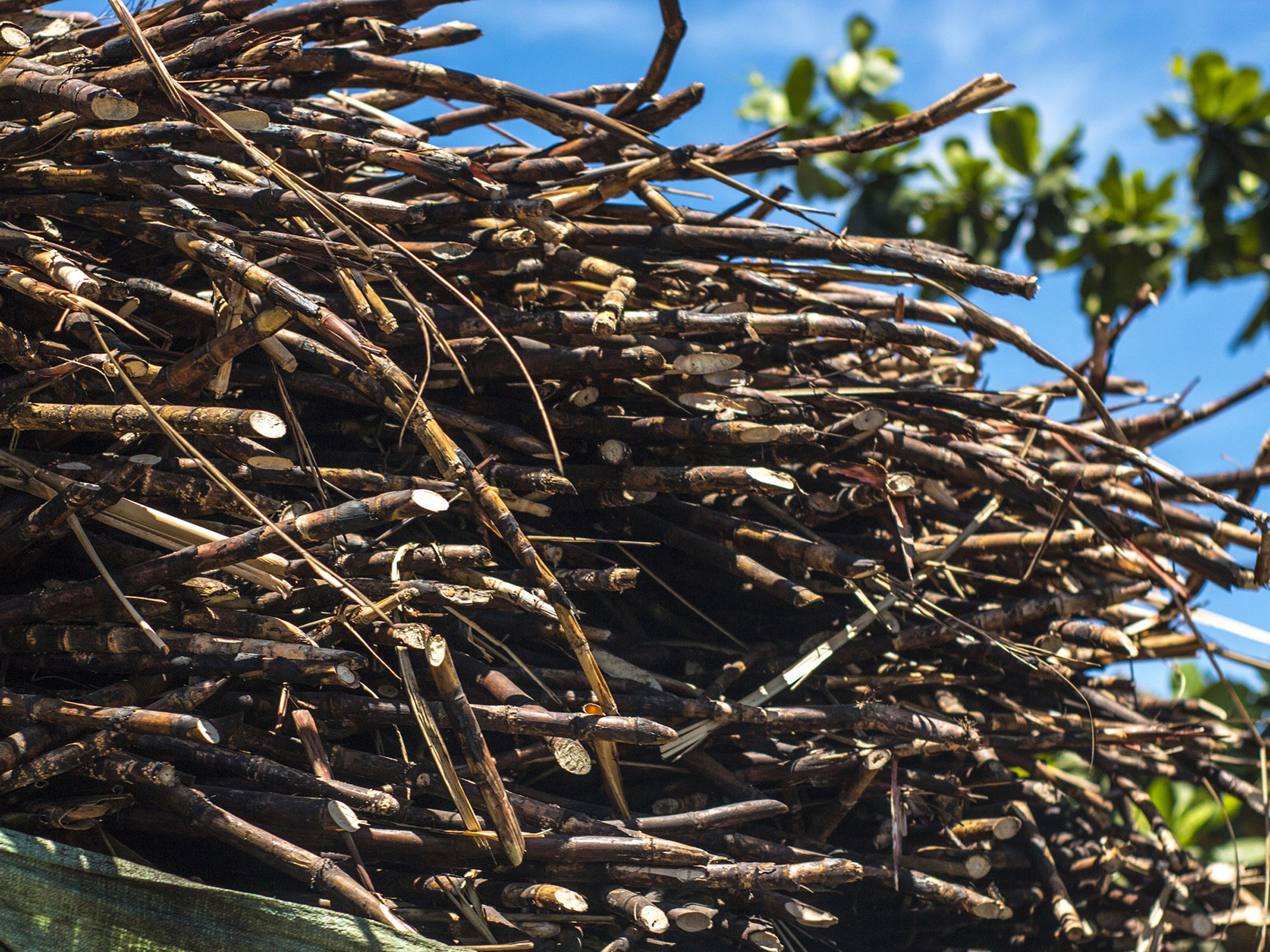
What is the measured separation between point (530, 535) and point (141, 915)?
493 mm

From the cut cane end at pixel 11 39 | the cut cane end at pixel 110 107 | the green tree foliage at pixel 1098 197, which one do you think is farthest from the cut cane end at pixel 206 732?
the green tree foliage at pixel 1098 197

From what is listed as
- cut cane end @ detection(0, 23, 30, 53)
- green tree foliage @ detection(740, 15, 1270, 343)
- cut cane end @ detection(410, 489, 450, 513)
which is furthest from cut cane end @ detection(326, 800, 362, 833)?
green tree foliage @ detection(740, 15, 1270, 343)

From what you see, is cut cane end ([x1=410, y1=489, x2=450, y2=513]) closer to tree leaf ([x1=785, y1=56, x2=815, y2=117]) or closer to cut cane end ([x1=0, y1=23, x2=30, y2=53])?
cut cane end ([x1=0, y1=23, x2=30, y2=53])

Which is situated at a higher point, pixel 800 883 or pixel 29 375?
pixel 29 375

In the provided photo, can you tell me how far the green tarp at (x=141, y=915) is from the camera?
819 mm

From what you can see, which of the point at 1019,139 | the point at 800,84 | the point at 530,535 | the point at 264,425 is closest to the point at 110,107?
the point at 264,425

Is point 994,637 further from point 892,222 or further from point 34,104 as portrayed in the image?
point 892,222

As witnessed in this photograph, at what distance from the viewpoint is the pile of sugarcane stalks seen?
0.91 metres

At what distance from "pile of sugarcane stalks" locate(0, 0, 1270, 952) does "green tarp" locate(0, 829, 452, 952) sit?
0.04 metres

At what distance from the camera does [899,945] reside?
1282 millimetres

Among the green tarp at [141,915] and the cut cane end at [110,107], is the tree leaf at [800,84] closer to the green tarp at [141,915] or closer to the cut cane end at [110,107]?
the cut cane end at [110,107]

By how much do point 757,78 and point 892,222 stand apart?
51.3 inches

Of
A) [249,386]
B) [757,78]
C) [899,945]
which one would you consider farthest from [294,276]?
[757,78]

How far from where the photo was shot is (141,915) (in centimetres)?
83
